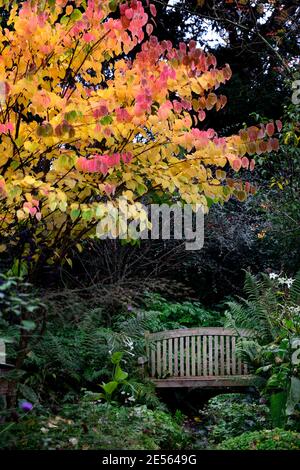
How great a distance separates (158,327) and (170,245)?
3.50ft

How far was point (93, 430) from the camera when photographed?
133 inches

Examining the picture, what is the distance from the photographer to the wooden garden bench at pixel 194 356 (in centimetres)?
570

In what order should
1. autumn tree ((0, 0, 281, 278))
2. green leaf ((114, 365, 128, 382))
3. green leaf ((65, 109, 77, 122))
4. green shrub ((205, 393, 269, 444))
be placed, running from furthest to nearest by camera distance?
green leaf ((114, 365, 128, 382)), green shrub ((205, 393, 269, 444)), autumn tree ((0, 0, 281, 278)), green leaf ((65, 109, 77, 122))

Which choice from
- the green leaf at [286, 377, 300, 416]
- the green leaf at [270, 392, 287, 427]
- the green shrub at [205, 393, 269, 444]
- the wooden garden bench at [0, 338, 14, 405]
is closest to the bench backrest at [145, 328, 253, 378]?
the green shrub at [205, 393, 269, 444]

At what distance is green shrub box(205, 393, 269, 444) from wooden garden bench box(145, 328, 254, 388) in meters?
0.59

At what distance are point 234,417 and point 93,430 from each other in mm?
1679

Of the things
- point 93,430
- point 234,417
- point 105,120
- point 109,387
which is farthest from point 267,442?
point 105,120

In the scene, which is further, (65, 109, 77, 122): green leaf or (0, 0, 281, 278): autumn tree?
(0, 0, 281, 278): autumn tree

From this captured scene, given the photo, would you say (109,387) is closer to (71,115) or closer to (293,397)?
(293,397)

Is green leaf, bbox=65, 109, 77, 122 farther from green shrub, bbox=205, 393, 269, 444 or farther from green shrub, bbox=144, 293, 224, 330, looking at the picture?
green shrub, bbox=144, 293, 224, 330

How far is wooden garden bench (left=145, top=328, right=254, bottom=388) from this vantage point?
5.70 m

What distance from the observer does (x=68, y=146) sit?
4.02 metres

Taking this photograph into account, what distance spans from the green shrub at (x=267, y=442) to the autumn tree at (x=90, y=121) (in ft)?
4.98

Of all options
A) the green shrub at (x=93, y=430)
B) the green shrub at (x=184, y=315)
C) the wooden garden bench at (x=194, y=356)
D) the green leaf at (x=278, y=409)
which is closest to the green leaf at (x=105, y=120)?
the green shrub at (x=93, y=430)
